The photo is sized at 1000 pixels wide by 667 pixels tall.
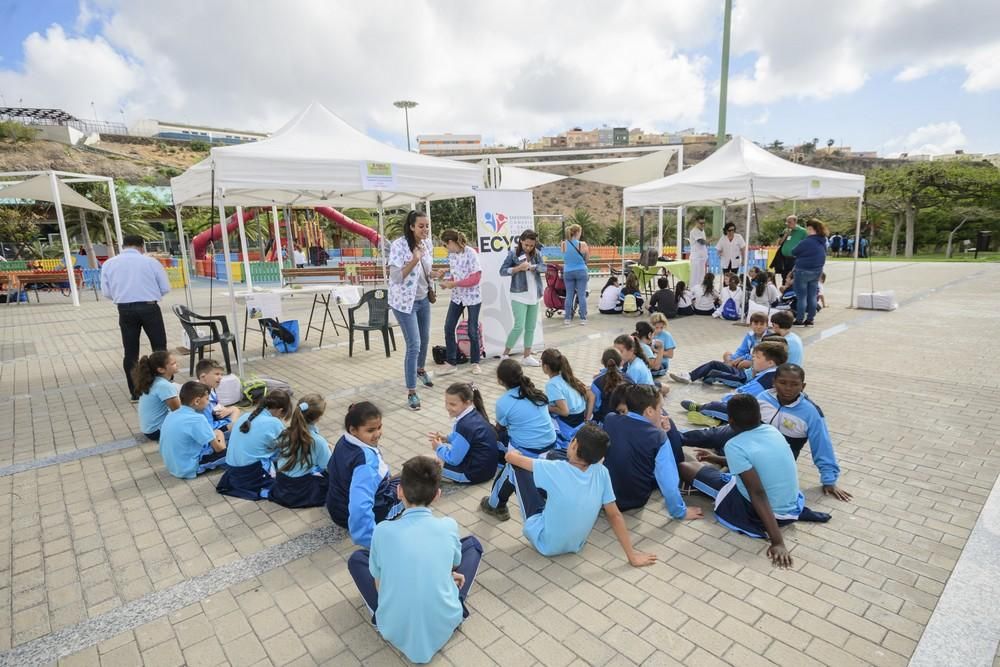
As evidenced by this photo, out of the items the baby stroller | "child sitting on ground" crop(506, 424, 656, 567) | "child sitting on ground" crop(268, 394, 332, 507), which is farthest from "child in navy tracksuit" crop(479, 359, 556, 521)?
the baby stroller

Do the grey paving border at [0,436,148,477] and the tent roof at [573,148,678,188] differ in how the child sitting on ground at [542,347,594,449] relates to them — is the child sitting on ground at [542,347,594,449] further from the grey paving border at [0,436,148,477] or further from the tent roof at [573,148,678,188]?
the tent roof at [573,148,678,188]

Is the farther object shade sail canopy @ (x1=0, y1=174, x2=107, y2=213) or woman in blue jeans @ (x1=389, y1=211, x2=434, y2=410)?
shade sail canopy @ (x1=0, y1=174, x2=107, y2=213)

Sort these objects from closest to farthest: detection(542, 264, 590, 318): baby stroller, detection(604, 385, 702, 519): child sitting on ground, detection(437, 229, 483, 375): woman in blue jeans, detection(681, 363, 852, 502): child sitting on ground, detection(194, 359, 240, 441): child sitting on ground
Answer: detection(604, 385, 702, 519): child sitting on ground
detection(681, 363, 852, 502): child sitting on ground
detection(194, 359, 240, 441): child sitting on ground
detection(437, 229, 483, 375): woman in blue jeans
detection(542, 264, 590, 318): baby stroller

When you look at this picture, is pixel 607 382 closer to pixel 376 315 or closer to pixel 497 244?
pixel 497 244

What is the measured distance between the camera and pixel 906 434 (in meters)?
4.55

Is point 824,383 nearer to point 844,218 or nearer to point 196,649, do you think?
point 196,649

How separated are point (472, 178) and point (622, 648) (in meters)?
6.08

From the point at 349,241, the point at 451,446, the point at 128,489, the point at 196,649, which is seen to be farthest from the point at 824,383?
the point at 349,241

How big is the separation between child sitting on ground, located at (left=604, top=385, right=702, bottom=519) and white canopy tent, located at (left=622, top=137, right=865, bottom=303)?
626cm

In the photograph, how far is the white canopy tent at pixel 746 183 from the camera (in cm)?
889

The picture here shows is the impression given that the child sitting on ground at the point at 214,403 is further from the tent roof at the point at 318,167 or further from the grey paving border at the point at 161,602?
the tent roof at the point at 318,167

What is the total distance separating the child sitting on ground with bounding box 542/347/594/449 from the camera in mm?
3979

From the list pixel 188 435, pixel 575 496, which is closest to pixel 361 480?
pixel 575 496

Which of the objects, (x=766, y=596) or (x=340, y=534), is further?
(x=340, y=534)
